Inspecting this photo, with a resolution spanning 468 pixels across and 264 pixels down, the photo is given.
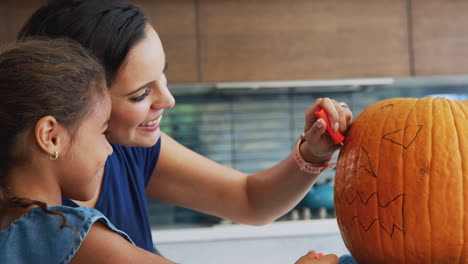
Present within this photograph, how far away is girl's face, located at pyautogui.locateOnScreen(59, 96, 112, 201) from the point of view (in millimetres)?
706

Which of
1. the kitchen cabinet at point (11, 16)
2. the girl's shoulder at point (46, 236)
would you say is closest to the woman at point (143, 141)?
the girl's shoulder at point (46, 236)

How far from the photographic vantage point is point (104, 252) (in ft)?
2.09

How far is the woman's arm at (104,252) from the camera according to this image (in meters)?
0.64

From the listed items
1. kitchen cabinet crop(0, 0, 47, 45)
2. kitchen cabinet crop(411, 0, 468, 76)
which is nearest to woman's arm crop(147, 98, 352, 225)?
kitchen cabinet crop(0, 0, 47, 45)

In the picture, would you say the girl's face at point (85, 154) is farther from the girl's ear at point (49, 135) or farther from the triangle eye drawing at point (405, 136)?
the triangle eye drawing at point (405, 136)

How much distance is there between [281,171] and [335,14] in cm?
175

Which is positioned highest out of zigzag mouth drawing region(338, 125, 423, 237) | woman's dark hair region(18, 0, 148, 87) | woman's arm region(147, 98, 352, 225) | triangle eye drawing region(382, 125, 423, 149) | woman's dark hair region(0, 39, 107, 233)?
woman's dark hair region(18, 0, 148, 87)

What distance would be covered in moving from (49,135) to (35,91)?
6 cm

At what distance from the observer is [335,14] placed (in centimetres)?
253

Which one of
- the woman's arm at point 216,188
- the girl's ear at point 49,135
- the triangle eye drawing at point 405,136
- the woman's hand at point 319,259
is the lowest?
the woman's arm at point 216,188

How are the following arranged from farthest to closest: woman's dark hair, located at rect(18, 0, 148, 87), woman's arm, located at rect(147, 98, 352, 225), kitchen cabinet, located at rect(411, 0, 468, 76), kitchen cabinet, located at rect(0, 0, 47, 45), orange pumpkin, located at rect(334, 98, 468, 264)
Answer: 1. kitchen cabinet, located at rect(411, 0, 468, 76)
2. kitchen cabinet, located at rect(0, 0, 47, 45)
3. woman's arm, located at rect(147, 98, 352, 225)
4. woman's dark hair, located at rect(18, 0, 148, 87)
5. orange pumpkin, located at rect(334, 98, 468, 264)

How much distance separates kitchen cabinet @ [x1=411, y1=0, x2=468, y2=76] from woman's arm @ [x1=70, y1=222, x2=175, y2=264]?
2244 mm

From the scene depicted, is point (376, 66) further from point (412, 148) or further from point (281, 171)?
point (412, 148)

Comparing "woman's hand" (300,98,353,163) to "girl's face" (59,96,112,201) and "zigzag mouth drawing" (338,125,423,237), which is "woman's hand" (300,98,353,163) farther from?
"girl's face" (59,96,112,201)
